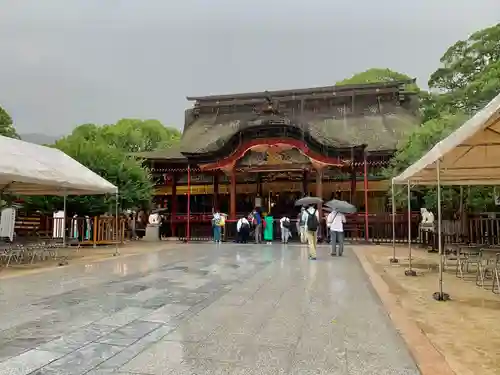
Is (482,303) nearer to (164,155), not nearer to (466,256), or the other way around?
(466,256)

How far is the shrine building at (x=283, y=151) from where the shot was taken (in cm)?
2103

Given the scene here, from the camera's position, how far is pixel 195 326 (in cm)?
531

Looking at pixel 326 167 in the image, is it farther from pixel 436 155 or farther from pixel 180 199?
pixel 436 155

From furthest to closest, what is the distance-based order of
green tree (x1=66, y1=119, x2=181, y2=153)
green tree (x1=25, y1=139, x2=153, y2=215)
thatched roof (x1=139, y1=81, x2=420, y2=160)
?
green tree (x1=66, y1=119, x2=181, y2=153), thatched roof (x1=139, y1=81, x2=420, y2=160), green tree (x1=25, y1=139, x2=153, y2=215)

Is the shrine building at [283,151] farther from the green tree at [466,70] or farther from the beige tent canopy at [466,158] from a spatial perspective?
the beige tent canopy at [466,158]

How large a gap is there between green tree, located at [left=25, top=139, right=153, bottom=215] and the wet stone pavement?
8106 mm

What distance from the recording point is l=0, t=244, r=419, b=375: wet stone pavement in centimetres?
400

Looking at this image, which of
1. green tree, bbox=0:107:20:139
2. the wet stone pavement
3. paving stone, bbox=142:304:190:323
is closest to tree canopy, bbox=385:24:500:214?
the wet stone pavement

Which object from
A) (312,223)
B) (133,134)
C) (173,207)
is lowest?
(312,223)

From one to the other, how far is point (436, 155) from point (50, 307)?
611 cm

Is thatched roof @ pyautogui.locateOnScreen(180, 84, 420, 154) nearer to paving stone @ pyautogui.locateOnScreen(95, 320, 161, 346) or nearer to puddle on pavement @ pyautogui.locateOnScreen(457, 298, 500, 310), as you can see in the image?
puddle on pavement @ pyautogui.locateOnScreen(457, 298, 500, 310)

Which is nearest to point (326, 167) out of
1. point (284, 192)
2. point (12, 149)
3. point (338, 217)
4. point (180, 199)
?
point (284, 192)

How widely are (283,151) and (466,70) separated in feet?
31.1

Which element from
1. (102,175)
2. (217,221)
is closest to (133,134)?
(217,221)
